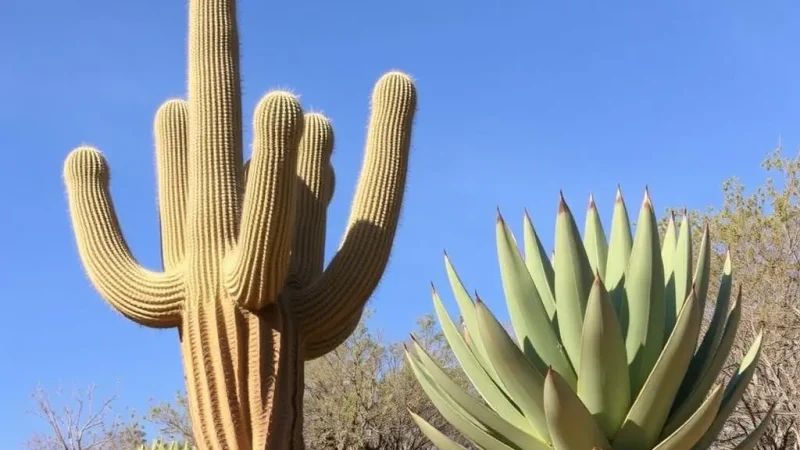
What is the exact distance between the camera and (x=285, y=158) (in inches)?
217

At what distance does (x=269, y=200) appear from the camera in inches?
216

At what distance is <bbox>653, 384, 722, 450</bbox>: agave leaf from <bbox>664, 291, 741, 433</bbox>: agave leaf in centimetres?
14

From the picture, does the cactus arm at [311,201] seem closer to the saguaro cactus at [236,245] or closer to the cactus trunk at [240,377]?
the saguaro cactus at [236,245]

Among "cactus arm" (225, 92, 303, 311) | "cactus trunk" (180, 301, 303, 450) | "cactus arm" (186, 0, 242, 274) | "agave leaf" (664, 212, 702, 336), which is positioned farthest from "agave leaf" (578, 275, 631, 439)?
"cactus arm" (186, 0, 242, 274)

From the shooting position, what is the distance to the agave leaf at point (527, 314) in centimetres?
240

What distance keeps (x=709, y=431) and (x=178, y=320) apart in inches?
182

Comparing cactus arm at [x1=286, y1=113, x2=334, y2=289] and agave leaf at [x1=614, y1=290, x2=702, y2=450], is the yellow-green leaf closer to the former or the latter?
agave leaf at [x1=614, y1=290, x2=702, y2=450]

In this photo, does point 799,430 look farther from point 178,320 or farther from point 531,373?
point 531,373

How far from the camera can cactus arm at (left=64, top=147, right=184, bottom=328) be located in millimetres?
6148

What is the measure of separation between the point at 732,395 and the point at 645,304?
350 millimetres

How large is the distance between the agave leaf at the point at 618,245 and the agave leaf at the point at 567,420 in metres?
0.60

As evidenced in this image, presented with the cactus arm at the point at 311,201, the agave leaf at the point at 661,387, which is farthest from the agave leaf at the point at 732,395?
the cactus arm at the point at 311,201

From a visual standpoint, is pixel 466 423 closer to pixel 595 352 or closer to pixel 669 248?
pixel 595 352

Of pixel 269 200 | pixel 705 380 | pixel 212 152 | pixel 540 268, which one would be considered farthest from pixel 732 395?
pixel 212 152
